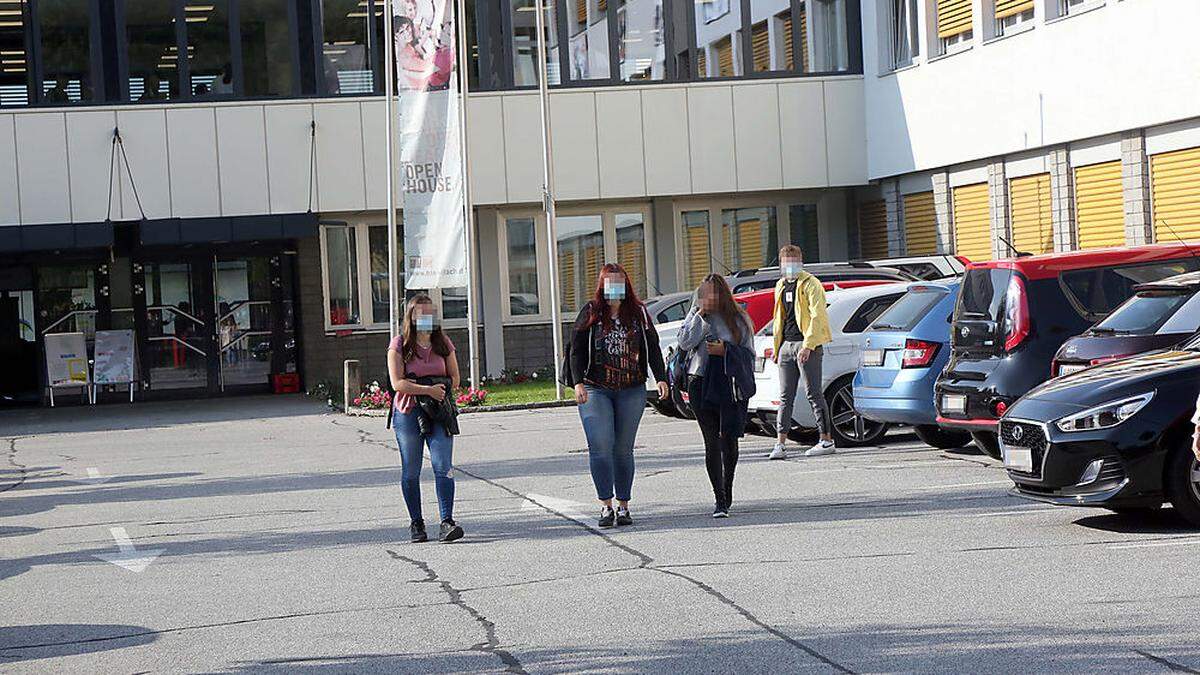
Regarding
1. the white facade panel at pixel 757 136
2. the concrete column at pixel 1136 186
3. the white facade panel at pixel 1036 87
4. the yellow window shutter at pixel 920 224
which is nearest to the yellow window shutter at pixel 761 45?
the white facade panel at pixel 757 136

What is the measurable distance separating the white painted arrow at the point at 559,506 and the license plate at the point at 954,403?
9.77 ft

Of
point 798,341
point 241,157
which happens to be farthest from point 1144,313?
point 241,157

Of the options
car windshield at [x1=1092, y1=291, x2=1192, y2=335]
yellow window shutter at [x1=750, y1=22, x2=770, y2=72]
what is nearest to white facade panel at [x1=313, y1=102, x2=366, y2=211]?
yellow window shutter at [x1=750, y1=22, x2=770, y2=72]

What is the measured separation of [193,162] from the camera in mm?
28844

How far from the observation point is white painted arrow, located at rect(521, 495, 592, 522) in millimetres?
12480

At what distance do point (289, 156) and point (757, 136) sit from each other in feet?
26.6

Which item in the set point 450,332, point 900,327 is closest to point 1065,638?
point 900,327

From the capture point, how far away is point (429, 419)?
38.1 feet

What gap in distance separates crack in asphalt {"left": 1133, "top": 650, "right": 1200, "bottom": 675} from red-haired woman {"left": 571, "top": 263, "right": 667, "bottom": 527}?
515 centimetres

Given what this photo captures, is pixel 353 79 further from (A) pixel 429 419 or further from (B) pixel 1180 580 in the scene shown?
(B) pixel 1180 580

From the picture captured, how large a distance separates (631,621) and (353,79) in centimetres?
2262

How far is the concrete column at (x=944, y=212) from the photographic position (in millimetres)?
28109

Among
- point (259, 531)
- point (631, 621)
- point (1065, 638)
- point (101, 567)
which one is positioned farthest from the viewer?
point (259, 531)

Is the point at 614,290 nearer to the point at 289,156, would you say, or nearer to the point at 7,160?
the point at 289,156
